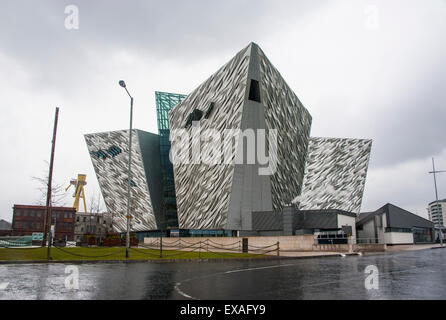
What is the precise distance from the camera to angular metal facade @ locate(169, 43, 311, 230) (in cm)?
4175

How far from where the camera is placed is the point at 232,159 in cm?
4147

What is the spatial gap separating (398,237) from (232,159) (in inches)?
1149

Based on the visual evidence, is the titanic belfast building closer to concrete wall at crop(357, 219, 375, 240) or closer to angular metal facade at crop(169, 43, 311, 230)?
angular metal facade at crop(169, 43, 311, 230)

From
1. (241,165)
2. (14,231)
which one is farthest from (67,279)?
(14,231)

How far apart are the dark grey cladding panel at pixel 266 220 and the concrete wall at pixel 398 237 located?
18751mm

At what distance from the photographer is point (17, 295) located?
8.58 metres

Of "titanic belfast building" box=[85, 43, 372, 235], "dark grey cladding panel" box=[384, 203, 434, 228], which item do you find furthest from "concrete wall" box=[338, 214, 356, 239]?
"dark grey cladding panel" box=[384, 203, 434, 228]

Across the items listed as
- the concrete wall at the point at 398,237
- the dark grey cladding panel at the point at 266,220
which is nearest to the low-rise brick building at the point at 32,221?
the dark grey cladding panel at the point at 266,220

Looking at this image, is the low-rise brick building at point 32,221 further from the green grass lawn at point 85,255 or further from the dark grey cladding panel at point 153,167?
the green grass lawn at point 85,255

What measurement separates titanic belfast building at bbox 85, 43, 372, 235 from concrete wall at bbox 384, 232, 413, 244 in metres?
6.70

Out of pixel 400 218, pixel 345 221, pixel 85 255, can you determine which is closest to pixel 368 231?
pixel 400 218
